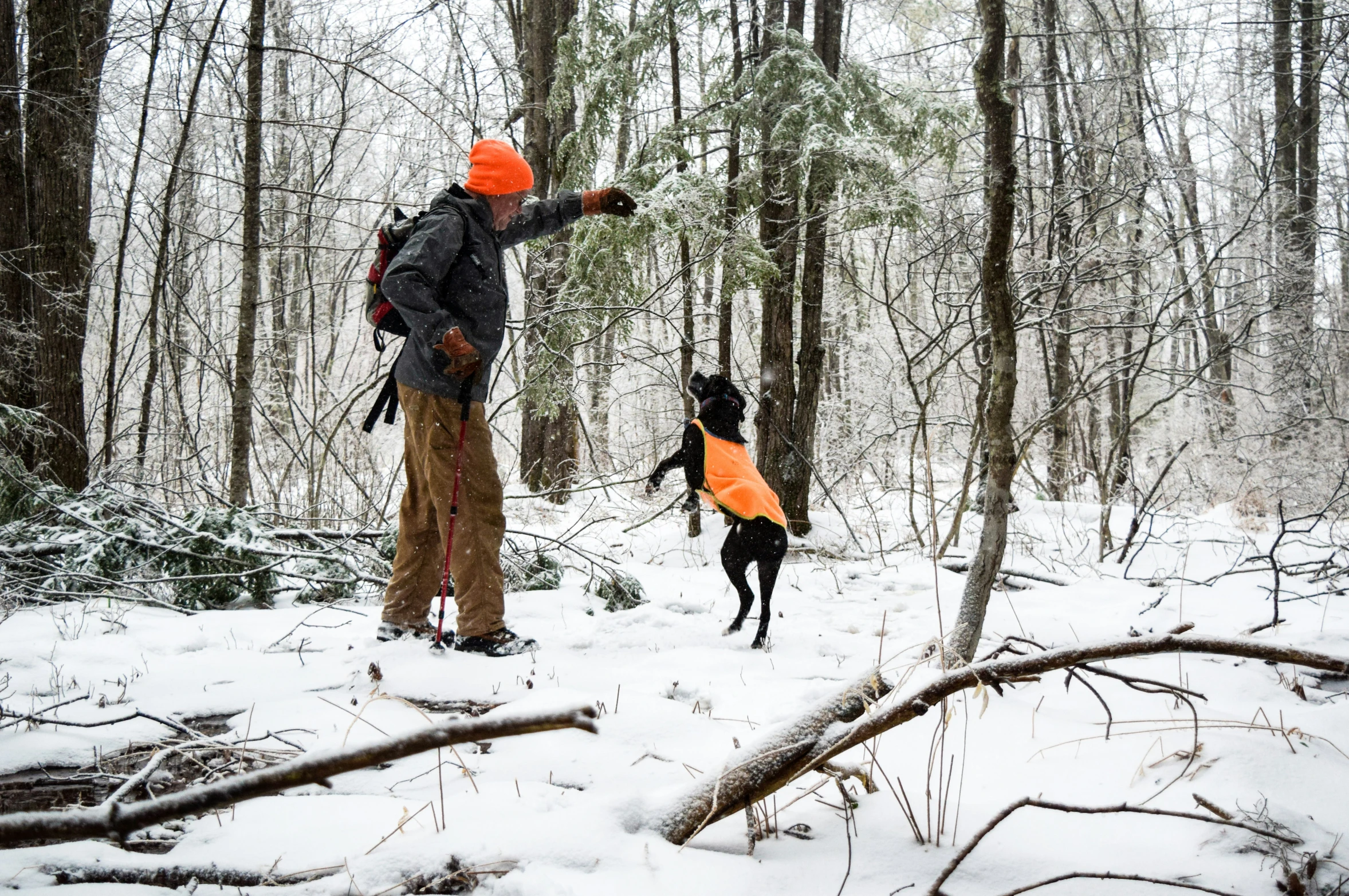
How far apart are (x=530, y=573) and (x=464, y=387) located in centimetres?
223

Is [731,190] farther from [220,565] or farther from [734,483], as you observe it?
[220,565]

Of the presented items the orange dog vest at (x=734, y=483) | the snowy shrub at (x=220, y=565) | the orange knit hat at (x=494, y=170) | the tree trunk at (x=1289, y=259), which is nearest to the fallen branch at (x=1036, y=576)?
the orange dog vest at (x=734, y=483)

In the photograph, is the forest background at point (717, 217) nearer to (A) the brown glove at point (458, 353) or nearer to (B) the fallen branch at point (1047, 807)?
(B) the fallen branch at point (1047, 807)

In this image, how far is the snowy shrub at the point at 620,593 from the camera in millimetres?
Answer: 4816

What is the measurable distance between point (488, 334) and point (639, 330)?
20.2 metres

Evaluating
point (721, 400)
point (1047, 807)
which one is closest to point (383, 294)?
point (721, 400)

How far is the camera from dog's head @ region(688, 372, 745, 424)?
4.54 meters

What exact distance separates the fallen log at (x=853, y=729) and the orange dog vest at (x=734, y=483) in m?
2.47

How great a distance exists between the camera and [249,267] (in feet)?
20.9

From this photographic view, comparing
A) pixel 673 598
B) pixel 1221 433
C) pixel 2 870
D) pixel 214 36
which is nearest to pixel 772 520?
pixel 673 598

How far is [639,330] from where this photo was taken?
929 inches

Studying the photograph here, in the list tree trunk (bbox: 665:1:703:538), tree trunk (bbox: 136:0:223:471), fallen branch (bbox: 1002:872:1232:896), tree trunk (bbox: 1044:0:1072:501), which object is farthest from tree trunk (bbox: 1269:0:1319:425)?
tree trunk (bbox: 136:0:223:471)

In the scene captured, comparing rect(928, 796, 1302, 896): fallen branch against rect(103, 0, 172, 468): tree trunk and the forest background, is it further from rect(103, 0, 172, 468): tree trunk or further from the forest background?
rect(103, 0, 172, 468): tree trunk

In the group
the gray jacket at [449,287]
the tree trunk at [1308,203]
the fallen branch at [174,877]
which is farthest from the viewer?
the tree trunk at [1308,203]
